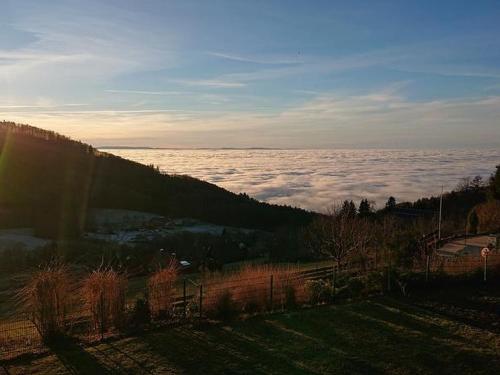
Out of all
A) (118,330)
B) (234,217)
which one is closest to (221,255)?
(118,330)

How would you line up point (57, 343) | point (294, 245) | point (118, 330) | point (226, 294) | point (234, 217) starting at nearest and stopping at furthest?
1. point (57, 343)
2. point (118, 330)
3. point (226, 294)
4. point (294, 245)
5. point (234, 217)

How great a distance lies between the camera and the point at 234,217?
9494 cm

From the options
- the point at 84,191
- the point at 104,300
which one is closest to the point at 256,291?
the point at 104,300

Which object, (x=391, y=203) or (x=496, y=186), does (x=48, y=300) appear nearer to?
(x=496, y=186)

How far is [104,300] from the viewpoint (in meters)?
13.6

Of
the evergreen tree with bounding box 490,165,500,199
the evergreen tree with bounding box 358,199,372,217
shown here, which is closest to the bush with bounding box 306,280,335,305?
the evergreen tree with bounding box 490,165,500,199

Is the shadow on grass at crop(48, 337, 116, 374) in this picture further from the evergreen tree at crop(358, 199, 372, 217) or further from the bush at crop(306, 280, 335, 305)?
the evergreen tree at crop(358, 199, 372, 217)

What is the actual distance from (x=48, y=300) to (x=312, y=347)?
263 inches

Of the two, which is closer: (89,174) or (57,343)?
(57,343)

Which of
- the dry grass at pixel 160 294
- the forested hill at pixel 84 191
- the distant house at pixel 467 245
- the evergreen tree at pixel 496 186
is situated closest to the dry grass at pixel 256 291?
the dry grass at pixel 160 294

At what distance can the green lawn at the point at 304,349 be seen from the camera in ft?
35.9

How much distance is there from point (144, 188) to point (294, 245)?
55598mm

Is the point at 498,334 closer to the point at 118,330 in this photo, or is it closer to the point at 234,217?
the point at 118,330

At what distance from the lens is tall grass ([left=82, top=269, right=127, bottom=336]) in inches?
532
